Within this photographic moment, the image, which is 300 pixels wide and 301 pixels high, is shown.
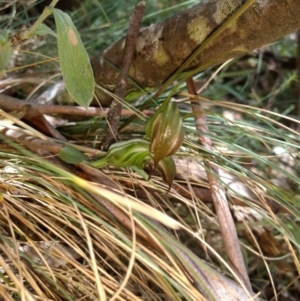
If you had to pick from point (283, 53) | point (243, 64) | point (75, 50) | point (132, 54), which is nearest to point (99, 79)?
point (132, 54)

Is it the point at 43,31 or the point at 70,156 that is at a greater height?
the point at 43,31

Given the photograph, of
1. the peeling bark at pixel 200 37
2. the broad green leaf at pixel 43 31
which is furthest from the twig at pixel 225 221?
the broad green leaf at pixel 43 31

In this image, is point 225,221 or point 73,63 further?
point 225,221

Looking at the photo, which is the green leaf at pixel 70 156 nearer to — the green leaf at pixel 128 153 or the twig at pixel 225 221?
the green leaf at pixel 128 153

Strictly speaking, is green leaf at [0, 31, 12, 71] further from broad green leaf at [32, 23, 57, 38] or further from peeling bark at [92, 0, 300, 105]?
peeling bark at [92, 0, 300, 105]

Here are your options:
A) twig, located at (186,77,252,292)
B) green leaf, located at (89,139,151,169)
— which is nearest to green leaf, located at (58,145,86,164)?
green leaf, located at (89,139,151,169)

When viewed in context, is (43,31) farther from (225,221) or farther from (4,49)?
(225,221)

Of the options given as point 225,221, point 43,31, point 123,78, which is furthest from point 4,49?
point 225,221

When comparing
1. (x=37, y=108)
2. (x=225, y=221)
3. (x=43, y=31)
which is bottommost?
(x=225, y=221)
